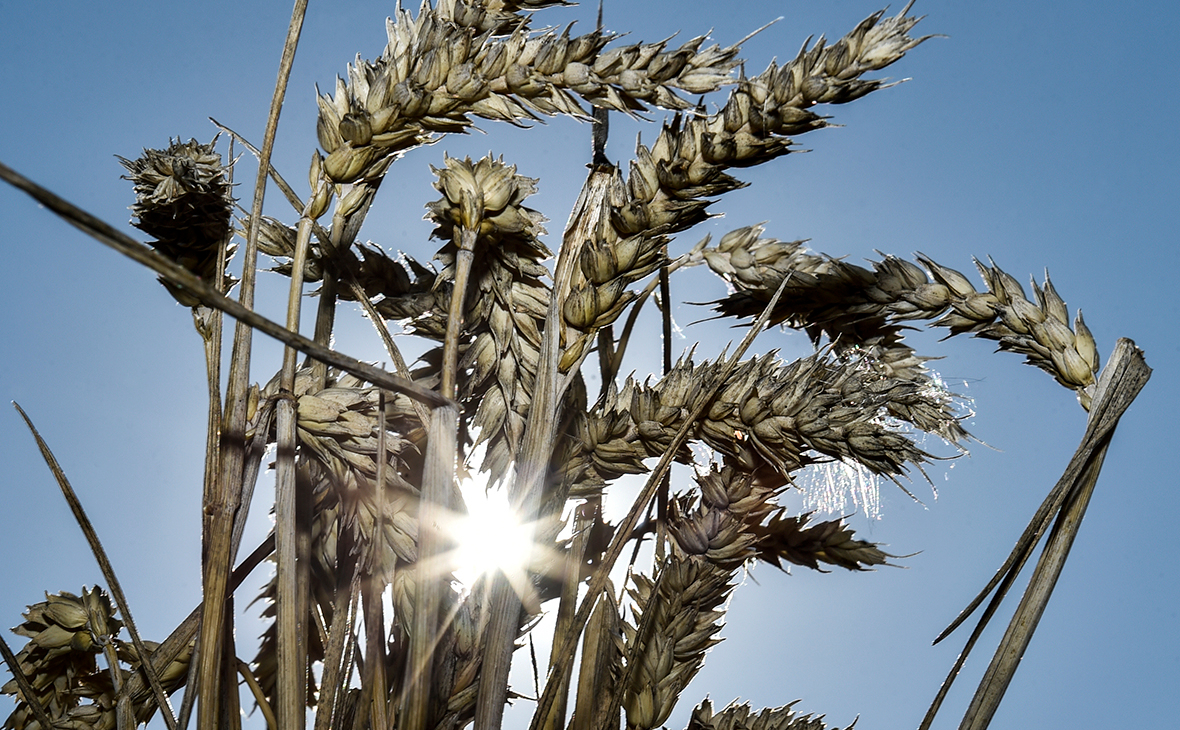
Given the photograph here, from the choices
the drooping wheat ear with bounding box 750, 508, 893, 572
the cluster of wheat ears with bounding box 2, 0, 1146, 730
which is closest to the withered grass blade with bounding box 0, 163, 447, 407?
the cluster of wheat ears with bounding box 2, 0, 1146, 730

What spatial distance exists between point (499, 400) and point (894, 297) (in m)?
0.30

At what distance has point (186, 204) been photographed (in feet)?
1.68

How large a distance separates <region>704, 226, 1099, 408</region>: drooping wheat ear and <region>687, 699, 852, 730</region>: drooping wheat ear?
269mm

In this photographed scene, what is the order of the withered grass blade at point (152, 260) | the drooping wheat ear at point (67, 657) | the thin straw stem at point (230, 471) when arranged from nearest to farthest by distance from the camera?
the withered grass blade at point (152, 260) < the thin straw stem at point (230, 471) < the drooping wheat ear at point (67, 657)

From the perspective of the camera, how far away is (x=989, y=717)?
465 millimetres

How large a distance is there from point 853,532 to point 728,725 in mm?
190

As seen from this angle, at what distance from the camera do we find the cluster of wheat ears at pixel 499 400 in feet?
1.47

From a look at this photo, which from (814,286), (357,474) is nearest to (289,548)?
(357,474)

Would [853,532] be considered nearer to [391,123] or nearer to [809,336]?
[809,336]

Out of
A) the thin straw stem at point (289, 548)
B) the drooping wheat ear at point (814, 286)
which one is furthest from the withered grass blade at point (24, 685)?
the drooping wheat ear at point (814, 286)

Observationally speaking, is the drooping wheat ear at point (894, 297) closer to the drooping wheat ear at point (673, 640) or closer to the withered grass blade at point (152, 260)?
the drooping wheat ear at point (673, 640)

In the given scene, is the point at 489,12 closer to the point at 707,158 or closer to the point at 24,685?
the point at 707,158

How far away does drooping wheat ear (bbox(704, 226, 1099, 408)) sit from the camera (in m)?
0.54

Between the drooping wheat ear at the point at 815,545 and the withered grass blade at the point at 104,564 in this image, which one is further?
the drooping wheat ear at the point at 815,545
